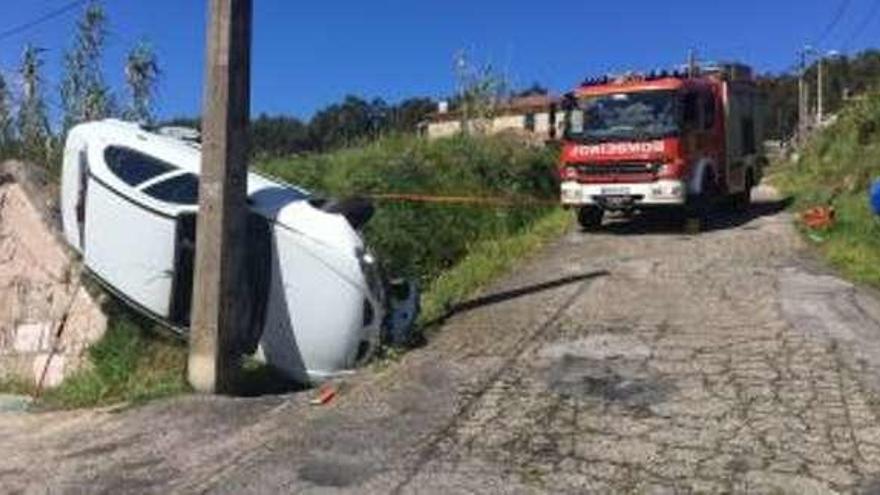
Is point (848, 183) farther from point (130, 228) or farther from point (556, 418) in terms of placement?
point (556, 418)

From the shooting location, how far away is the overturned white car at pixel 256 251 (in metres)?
13.1

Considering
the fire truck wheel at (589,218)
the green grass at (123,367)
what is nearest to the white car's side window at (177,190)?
the green grass at (123,367)

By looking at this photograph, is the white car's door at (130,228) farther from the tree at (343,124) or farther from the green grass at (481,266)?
the tree at (343,124)

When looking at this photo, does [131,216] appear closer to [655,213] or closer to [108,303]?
[108,303]

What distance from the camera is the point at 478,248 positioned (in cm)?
1995

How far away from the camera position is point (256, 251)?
13.5 meters

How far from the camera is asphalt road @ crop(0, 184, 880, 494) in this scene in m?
9.62

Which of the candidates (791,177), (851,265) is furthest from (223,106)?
(791,177)

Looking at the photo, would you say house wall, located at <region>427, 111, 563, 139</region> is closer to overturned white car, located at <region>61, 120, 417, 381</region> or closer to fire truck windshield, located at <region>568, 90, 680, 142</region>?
fire truck windshield, located at <region>568, 90, 680, 142</region>

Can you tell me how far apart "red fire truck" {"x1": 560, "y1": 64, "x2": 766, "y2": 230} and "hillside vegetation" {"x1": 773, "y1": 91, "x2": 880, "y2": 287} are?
2204mm

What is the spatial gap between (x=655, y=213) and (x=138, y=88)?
9602 mm

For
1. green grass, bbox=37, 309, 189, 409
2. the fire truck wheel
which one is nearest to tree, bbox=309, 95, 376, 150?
the fire truck wheel

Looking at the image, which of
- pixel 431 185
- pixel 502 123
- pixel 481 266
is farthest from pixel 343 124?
pixel 481 266

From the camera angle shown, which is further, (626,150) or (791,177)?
(791,177)
